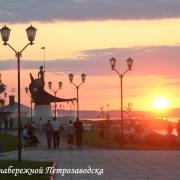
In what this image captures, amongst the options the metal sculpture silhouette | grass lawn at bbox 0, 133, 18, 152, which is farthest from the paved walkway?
the metal sculpture silhouette

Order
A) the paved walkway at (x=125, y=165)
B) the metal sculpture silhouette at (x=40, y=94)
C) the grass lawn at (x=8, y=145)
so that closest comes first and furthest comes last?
1. the paved walkway at (x=125, y=165)
2. the grass lawn at (x=8, y=145)
3. the metal sculpture silhouette at (x=40, y=94)

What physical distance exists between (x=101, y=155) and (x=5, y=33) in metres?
7.18

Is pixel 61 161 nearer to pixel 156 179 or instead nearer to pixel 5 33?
pixel 5 33

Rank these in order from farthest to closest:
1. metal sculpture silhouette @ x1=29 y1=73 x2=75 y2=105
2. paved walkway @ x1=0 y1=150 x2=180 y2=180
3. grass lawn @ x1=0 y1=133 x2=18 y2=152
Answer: metal sculpture silhouette @ x1=29 y1=73 x2=75 y2=105
grass lawn @ x1=0 y1=133 x2=18 y2=152
paved walkway @ x1=0 y1=150 x2=180 y2=180

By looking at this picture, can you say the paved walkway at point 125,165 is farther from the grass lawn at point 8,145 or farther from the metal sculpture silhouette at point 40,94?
the metal sculpture silhouette at point 40,94

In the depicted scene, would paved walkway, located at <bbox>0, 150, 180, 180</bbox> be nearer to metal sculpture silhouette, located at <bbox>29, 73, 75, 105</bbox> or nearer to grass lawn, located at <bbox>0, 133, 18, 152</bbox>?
grass lawn, located at <bbox>0, 133, 18, 152</bbox>

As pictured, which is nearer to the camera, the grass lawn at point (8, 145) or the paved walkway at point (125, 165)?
the paved walkway at point (125, 165)

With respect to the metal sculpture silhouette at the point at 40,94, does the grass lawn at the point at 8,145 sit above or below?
below

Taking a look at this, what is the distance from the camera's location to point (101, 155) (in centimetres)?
3406

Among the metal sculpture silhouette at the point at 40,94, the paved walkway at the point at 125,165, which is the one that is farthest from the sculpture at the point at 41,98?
the paved walkway at the point at 125,165

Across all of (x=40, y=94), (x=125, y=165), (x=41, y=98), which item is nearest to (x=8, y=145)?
(x=125, y=165)

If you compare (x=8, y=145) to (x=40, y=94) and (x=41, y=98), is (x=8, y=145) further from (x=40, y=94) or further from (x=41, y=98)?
(x=41, y=98)

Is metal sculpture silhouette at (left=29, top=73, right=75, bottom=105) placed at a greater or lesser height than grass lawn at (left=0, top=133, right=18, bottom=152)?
greater

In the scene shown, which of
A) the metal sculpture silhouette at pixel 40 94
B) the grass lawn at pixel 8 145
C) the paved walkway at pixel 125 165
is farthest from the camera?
the metal sculpture silhouette at pixel 40 94
